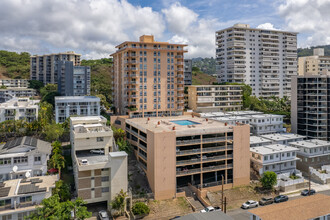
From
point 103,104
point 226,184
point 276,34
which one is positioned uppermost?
point 276,34

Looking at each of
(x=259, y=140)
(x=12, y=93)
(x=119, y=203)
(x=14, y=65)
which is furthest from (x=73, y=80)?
(x=14, y=65)

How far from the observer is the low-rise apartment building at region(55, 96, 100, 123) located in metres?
73.7

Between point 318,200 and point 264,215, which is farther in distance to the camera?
point 318,200

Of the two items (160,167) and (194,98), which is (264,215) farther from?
(194,98)

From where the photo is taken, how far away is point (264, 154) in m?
52.1

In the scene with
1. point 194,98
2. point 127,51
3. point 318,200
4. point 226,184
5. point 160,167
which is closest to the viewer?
point 318,200

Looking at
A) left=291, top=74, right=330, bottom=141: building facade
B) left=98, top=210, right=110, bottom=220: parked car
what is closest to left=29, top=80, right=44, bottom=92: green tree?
left=98, top=210, right=110, bottom=220: parked car

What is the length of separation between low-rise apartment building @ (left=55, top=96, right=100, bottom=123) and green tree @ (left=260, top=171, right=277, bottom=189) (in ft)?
160

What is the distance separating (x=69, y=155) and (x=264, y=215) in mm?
40444

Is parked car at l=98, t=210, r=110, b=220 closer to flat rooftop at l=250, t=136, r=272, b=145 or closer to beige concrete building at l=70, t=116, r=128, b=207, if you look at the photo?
beige concrete building at l=70, t=116, r=128, b=207

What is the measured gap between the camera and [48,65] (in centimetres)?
13562

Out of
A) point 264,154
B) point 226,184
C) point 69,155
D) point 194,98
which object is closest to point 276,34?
point 194,98

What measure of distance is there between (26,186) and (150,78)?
4731cm

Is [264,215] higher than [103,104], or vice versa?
[103,104]
